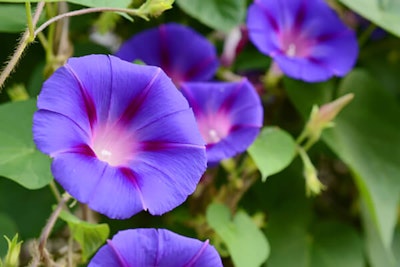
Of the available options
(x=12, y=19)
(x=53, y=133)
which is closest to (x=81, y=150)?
(x=53, y=133)

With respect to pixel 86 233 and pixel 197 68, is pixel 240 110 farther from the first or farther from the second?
pixel 86 233

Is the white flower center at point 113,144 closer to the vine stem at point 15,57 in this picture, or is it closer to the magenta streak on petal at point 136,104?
the magenta streak on petal at point 136,104

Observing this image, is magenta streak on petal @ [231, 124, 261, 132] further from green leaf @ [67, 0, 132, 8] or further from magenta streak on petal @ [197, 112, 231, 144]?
green leaf @ [67, 0, 132, 8]

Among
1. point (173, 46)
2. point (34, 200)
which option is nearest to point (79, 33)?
point (173, 46)

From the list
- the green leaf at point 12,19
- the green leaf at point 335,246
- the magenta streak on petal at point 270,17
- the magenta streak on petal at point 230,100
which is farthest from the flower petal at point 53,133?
the green leaf at point 335,246

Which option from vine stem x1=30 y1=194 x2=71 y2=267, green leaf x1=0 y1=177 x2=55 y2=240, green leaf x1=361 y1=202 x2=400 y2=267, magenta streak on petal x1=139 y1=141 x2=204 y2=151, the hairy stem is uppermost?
the hairy stem

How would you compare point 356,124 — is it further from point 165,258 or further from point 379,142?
point 165,258

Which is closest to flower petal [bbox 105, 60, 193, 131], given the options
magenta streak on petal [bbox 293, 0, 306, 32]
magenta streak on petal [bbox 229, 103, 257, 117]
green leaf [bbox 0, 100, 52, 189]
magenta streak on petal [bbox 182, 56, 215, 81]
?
green leaf [bbox 0, 100, 52, 189]
